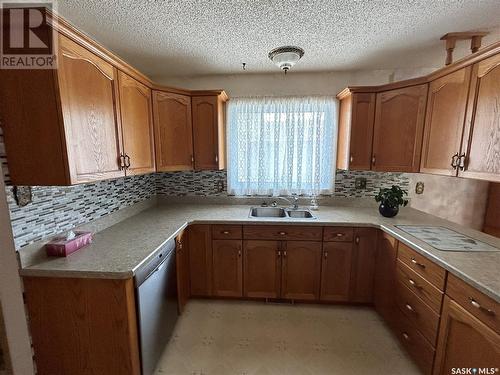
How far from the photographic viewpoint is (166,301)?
5.04ft

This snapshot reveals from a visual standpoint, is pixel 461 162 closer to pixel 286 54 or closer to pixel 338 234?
pixel 338 234

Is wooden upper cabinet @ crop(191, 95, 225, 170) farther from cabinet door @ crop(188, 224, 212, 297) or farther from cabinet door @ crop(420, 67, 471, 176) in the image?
cabinet door @ crop(420, 67, 471, 176)

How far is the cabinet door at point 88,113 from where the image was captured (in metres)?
1.06

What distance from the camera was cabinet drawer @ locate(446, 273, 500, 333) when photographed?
37.0 inches

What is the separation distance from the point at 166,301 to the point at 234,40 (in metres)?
1.98

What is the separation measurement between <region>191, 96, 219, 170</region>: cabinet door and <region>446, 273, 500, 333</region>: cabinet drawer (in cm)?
193

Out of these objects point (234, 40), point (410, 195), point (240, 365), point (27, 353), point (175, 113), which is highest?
point (234, 40)

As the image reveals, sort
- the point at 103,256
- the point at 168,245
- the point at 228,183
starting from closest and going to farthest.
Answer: the point at 103,256
the point at 168,245
the point at 228,183

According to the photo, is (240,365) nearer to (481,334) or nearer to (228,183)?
(481,334)

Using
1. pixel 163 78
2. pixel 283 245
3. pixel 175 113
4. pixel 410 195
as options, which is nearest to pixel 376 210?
pixel 410 195

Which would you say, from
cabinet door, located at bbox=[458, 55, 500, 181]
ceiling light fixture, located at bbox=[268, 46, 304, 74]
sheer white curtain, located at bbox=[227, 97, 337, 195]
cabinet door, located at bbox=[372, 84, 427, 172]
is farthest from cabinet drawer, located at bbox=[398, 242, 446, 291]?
ceiling light fixture, located at bbox=[268, 46, 304, 74]

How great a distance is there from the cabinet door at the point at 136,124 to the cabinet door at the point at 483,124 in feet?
7.61

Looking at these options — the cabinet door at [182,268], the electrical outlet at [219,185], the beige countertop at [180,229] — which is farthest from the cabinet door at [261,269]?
the electrical outlet at [219,185]

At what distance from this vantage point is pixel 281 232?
6.46ft
